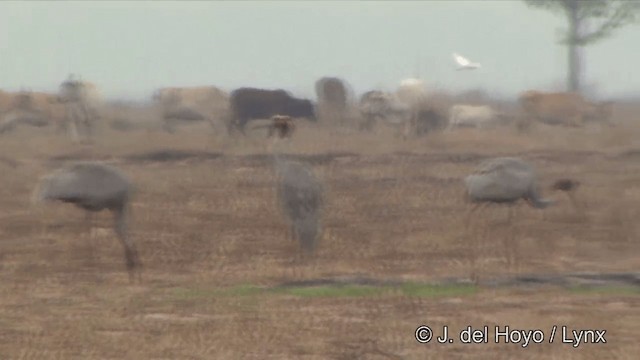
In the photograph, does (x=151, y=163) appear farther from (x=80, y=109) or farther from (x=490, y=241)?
(x=490, y=241)

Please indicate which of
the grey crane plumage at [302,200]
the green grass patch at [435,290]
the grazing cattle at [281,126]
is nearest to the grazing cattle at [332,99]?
the grazing cattle at [281,126]

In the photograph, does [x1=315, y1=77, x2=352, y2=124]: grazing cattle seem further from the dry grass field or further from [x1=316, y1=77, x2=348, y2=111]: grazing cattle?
the dry grass field

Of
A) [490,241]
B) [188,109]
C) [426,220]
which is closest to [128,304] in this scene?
[490,241]

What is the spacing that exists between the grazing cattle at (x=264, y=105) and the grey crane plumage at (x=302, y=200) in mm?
18254

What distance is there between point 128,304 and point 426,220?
6424mm

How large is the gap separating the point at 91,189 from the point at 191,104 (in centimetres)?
2446

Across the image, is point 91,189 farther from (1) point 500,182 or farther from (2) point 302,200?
(1) point 500,182

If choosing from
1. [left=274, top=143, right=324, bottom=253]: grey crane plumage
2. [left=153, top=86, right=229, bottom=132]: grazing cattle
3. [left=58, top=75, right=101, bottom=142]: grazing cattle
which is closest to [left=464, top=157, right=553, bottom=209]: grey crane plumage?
[left=274, top=143, right=324, bottom=253]: grey crane plumage

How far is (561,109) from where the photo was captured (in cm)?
3769

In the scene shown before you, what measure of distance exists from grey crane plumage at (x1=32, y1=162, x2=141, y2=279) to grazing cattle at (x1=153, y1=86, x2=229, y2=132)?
1981 cm

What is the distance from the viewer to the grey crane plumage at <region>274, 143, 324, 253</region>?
14.4 meters

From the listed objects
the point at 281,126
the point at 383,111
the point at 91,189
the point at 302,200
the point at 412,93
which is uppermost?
the point at 281,126

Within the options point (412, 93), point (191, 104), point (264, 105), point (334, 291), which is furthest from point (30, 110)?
point (334, 291)

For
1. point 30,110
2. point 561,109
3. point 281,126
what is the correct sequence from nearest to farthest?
point 281,126, point 30,110, point 561,109
